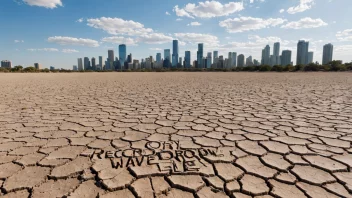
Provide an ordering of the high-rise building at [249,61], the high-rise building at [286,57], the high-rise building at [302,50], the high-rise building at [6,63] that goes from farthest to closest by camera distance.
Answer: the high-rise building at [249,61]
the high-rise building at [286,57]
the high-rise building at [6,63]
the high-rise building at [302,50]

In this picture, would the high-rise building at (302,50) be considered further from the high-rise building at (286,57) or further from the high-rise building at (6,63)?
the high-rise building at (6,63)

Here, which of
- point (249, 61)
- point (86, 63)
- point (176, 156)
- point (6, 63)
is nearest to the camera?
point (176, 156)

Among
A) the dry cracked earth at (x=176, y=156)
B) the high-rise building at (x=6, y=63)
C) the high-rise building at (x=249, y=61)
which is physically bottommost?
the dry cracked earth at (x=176, y=156)

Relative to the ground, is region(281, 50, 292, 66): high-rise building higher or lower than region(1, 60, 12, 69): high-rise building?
higher

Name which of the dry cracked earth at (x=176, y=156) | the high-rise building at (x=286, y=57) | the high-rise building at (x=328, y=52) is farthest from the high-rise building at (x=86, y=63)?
the dry cracked earth at (x=176, y=156)

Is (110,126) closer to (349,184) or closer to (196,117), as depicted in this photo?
(196,117)

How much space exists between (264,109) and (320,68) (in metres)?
27.7

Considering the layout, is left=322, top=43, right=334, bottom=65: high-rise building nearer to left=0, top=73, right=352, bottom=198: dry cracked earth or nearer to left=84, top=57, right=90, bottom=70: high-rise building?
left=0, top=73, right=352, bottom=198: dry cracked earth

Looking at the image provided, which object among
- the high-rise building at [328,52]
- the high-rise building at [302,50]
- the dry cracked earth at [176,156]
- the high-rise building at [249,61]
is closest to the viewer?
the dry cracked earth at [176,156]

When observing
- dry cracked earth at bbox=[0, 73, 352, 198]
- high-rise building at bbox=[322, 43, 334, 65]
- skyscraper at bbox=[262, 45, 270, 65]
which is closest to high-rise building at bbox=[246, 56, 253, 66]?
skyscraper at bbox=[262, 45, 270, 65]

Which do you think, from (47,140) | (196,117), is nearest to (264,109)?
(196,117)

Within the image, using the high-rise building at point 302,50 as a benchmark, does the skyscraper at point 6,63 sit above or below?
below

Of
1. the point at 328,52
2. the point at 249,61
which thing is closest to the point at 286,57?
the point at 328,52

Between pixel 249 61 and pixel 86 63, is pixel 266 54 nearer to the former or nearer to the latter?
pixel 249 61
